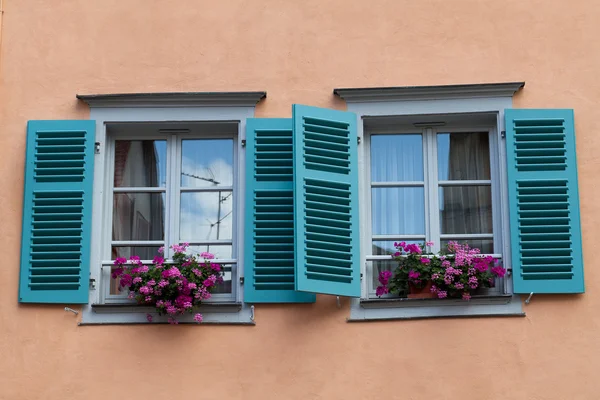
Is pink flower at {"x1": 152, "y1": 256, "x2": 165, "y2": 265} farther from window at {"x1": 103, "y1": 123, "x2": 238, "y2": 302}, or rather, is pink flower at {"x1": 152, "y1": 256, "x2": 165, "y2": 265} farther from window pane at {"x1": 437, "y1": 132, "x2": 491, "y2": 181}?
window pane at {"x1": 437, "y1": 132, "x2": 491, "y2": 181}

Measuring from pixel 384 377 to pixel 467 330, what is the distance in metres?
0.67

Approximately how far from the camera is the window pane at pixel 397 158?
29.1 feet

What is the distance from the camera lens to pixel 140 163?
354 inches

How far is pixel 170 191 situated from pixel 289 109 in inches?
43.2

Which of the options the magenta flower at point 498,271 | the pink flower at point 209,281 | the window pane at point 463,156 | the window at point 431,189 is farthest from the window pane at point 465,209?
the pink flower at point 209,281

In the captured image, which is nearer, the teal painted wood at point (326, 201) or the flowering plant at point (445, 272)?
the teal painted wood at point (326, 201)

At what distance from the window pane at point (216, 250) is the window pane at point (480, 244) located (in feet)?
5.23

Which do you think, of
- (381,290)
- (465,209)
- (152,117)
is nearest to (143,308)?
(152,117)

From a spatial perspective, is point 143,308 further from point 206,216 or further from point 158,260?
point 206,216

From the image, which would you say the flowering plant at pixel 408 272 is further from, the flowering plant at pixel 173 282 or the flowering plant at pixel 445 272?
the flowering plant at pixel 173 282

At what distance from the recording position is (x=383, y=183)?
8812 mm

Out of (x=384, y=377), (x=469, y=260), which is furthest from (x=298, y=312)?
(x=469, y=260)

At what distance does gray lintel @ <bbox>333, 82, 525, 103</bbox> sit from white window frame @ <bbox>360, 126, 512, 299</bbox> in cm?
24

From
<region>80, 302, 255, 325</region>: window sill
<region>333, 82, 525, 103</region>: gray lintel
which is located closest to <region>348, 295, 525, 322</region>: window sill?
<region>80, 302, 255, 325</region>: window sill
